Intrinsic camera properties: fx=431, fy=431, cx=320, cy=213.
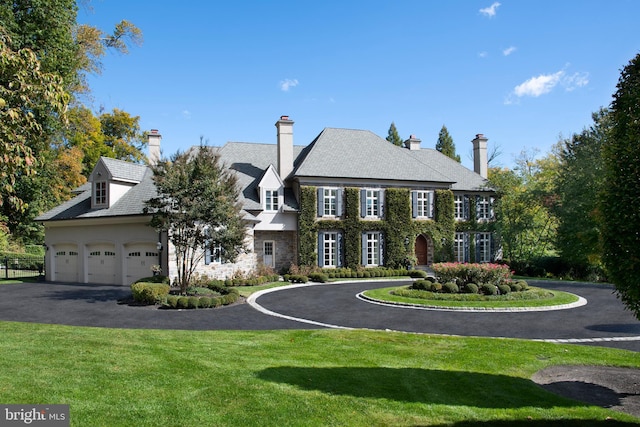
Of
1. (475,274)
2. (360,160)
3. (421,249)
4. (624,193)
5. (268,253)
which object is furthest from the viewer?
(421,249)

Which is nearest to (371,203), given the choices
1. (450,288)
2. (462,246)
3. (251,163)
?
(462,246)

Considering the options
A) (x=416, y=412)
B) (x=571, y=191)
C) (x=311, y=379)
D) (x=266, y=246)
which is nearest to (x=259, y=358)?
(x=311, y=379)

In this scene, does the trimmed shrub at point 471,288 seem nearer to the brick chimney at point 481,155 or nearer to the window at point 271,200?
the window at point 271,200

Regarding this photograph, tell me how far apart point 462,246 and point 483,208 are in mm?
3683

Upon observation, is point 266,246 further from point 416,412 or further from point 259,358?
point 416,412

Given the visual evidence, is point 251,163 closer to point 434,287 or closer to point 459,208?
point 459,208

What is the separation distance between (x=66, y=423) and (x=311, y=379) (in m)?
3.44

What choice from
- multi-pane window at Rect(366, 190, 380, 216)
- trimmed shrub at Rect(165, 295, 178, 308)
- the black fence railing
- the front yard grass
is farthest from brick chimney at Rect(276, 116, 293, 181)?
the black fence railing

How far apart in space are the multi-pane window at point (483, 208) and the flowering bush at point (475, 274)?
1606cm

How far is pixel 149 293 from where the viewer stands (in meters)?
16.5

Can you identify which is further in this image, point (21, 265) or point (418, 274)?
point (21, 265)

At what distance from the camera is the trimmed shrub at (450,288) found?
17.9m

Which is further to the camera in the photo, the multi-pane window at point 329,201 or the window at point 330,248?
the multi-pane window at point 329,201

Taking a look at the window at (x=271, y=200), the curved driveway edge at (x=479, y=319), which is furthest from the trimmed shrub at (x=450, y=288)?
the window at (x=271, y=200)
